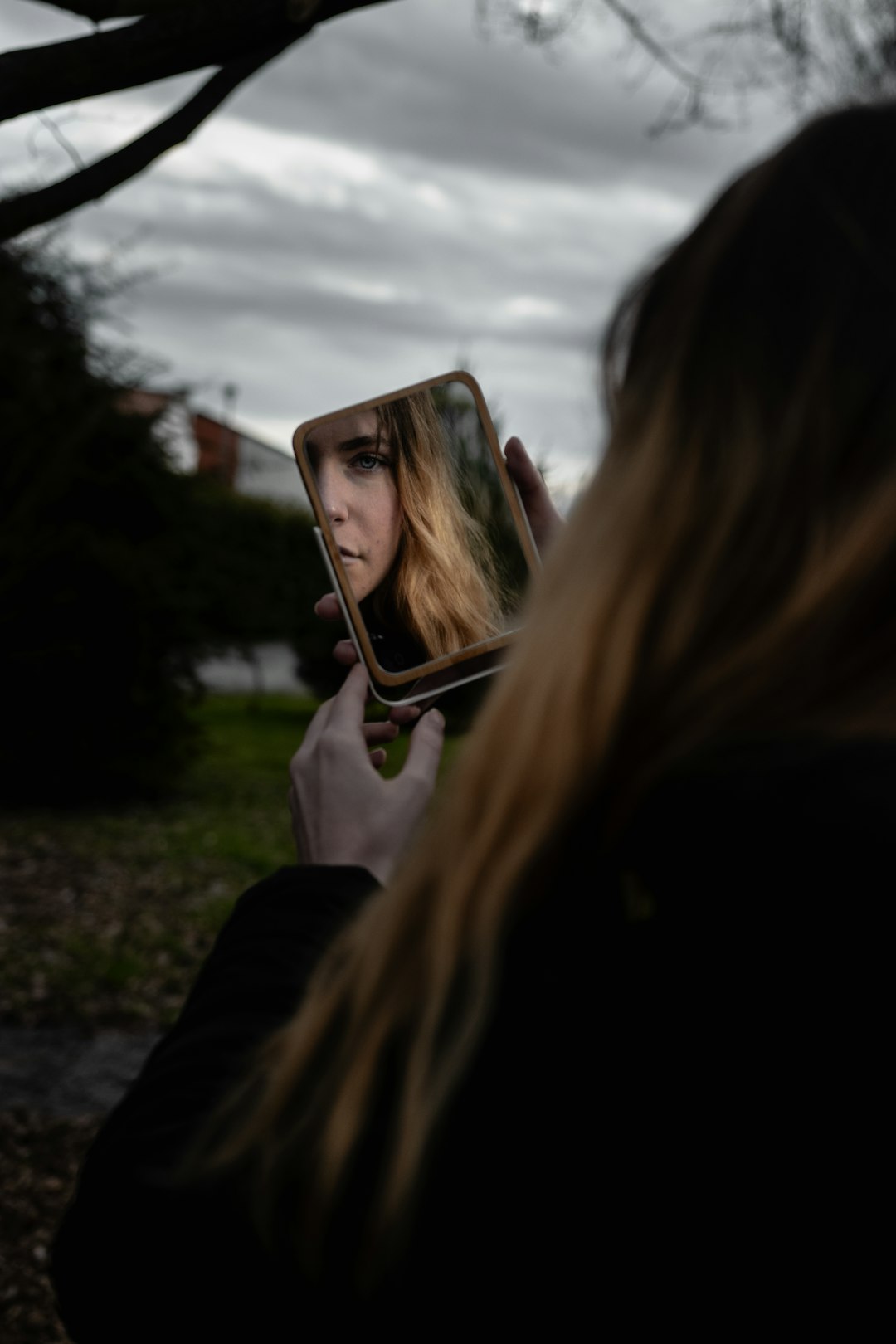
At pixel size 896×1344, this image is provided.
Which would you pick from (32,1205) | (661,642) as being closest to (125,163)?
(661,642)

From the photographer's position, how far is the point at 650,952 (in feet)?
2.61

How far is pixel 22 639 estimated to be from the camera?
8922 mm

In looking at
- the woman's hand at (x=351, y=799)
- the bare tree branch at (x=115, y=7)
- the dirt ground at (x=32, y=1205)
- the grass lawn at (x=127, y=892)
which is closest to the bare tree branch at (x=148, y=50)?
the bare tree branch at (x=115, y=7)

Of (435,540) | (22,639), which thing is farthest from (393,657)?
(22,639)

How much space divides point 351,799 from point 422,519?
0.57 meters

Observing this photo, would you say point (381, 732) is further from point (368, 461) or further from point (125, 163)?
point (125, 163)

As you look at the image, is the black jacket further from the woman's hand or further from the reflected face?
the reflected face

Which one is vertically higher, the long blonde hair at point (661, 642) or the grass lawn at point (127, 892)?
A: the long blonde hair at point (661, 642)

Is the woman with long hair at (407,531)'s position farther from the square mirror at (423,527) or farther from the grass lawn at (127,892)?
the grass lawn at (127,892)

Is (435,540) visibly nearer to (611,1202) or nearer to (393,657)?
(393,657)

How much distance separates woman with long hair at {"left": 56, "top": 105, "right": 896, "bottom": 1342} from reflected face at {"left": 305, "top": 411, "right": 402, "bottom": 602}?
61 centimetres

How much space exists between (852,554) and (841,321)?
18 centimetres

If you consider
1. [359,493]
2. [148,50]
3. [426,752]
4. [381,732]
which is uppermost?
[148,50]

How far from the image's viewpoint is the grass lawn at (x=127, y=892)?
5.61 metres
